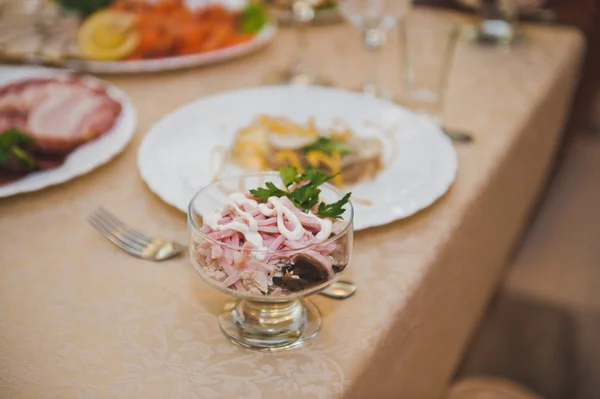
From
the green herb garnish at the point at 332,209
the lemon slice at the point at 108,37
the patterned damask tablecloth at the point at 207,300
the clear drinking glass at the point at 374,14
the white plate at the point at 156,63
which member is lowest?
the patterned damask tablecloth at the point at 207,300

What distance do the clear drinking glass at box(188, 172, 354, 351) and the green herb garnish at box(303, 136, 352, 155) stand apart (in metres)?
0.25

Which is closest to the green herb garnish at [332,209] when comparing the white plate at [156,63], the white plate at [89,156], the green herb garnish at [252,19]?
the white plate at [89,156]

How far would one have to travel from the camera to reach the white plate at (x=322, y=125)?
102 cm

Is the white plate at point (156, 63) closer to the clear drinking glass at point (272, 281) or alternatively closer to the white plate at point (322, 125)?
the white plate at point (322, 125)

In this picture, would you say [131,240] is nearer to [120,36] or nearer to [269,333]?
[269,333]

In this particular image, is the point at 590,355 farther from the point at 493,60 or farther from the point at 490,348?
the point at 493,60

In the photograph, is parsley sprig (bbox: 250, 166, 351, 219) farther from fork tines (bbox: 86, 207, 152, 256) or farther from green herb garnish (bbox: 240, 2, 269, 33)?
green herb garnish (bbox: 240, 2, 269, 33)

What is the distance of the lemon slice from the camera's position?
1.63m

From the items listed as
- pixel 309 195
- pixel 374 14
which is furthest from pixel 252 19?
pixel 309 195

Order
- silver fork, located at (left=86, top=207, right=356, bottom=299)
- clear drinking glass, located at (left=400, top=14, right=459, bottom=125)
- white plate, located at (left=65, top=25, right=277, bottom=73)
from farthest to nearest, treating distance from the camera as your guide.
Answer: white plate, located at (left=65, top=25, right=277, bottom=73)
clear drinking glass, located at (left=400, top=14, right=459, bottom=125)
silver fork, located at (left=86, top=207, right=356, bottom=299)

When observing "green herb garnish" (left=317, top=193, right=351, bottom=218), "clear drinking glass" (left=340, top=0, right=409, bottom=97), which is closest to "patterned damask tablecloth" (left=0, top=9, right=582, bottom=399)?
"green herb garnish" (left=317, top=193, right=351, bottom=218)

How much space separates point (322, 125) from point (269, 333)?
0.66 m

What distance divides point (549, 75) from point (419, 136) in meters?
0.66

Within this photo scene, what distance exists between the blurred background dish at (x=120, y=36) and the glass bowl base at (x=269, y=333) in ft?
3.26
